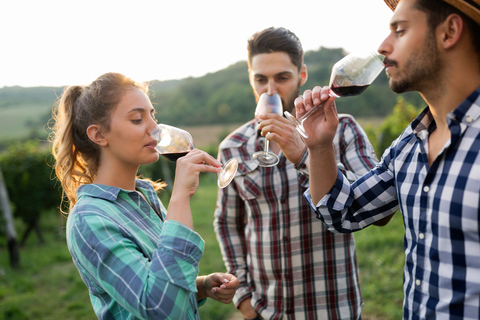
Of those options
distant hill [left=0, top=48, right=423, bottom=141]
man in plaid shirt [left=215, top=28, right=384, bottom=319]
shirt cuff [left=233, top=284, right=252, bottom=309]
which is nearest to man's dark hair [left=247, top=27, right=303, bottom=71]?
man in plaid shirt [left=215, top=28, right=384, bottom=319]

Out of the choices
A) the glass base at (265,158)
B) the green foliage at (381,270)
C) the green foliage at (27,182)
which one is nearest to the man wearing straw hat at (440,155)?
the glass base at (265,158)

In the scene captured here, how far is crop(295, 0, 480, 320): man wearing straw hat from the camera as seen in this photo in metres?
1.36

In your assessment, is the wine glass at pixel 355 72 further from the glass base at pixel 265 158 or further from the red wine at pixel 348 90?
the glass base at pixel 265 158

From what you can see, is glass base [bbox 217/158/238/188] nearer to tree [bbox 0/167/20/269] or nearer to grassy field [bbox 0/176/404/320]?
grassy field [bbox 0/176/404/320]

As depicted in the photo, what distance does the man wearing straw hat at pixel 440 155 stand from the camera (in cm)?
136

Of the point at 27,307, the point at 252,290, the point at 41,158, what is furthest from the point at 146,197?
the point at 41,158

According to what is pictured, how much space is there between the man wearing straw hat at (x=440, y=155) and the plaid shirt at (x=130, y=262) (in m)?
0.93

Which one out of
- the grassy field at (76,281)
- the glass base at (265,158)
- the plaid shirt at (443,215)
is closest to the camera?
the plaid shirt at (443,215)

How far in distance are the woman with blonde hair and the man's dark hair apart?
2.97 ft

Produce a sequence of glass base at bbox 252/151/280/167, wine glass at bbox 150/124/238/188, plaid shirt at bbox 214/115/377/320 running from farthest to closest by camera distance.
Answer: plaid shirt at bbox 214/115/377/320 → glass base at bbox 252/151/280/167 → wine glass at bbox 150/124/238/188

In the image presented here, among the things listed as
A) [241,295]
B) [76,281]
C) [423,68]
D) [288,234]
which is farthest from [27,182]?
[423,68]

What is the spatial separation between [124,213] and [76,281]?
5190 millimetres

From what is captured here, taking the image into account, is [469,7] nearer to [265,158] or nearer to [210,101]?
[265,158]

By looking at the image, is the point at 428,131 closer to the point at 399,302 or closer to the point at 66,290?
the point at 399,302
